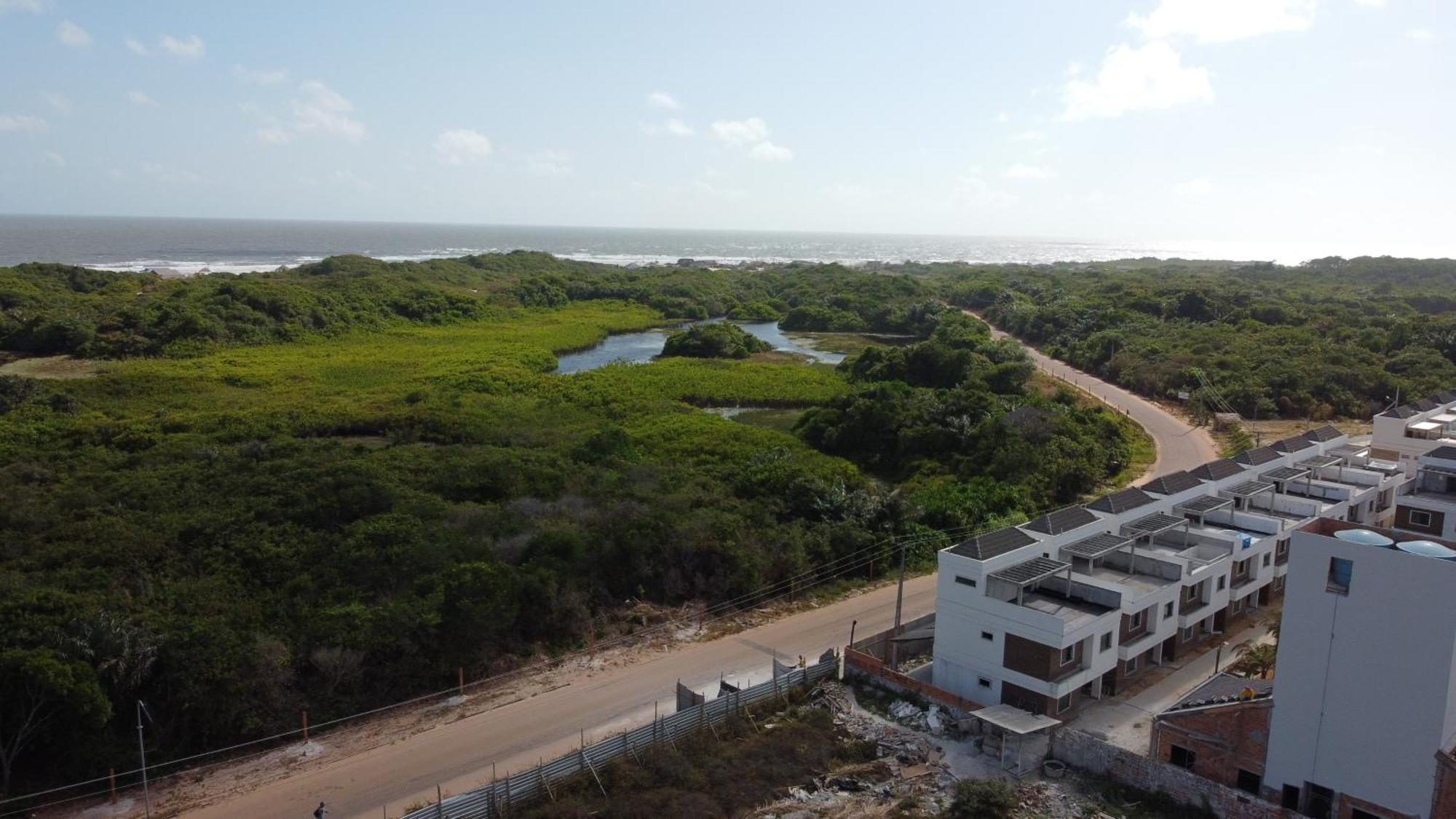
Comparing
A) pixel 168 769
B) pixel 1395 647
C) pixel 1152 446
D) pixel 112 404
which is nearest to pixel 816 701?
pixel 1395 647

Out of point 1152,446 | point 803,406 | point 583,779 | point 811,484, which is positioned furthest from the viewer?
point 803,406

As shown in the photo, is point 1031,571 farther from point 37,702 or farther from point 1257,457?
point 37,702

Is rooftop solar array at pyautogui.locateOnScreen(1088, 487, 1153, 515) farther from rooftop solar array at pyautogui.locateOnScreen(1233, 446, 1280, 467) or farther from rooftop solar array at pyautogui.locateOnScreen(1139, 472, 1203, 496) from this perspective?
rooftop solar array at pyautogui.locateOnScreen(1233, 446, 1280, 467)

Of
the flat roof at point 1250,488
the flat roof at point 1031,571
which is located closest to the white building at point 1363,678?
the flat roof at point 1031,571

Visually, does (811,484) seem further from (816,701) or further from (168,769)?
(168,769)

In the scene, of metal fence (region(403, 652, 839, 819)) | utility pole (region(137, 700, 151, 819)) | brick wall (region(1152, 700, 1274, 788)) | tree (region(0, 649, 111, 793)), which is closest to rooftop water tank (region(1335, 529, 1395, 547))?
brick wall (region(1152, 700, 1274, 788))

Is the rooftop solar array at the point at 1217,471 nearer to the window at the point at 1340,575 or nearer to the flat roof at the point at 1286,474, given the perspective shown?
the flat roof at the point at 1286,474

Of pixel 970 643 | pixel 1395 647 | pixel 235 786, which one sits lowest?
pixel 235 786
